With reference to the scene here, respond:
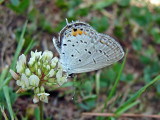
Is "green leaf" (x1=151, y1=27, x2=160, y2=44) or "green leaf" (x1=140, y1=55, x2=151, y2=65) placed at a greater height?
"green leaf" (x1=151, y1=27, x2=160, y2=44)

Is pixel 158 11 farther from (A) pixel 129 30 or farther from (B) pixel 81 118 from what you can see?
(B) pixel 81 118

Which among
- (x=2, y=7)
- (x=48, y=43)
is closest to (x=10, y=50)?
(x=48, y=43)

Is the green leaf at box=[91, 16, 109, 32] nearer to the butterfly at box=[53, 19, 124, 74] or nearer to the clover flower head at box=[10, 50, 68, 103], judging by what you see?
the butterfly at box=[53, 19, 124, 74]

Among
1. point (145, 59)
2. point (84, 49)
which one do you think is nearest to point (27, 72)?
point (84, 49)

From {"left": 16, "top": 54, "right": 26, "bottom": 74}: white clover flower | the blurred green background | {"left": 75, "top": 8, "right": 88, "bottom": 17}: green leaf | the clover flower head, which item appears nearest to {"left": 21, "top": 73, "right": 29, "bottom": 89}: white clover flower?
the clover flower head

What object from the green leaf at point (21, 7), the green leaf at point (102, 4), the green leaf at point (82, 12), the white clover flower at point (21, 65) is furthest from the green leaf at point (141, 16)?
the white clover flower at point (21, 65)

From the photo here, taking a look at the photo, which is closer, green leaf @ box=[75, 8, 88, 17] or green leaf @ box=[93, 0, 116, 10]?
green leaf @ box=[75, 8, 88, 17]

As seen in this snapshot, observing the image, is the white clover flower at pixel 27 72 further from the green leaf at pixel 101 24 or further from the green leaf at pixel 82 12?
the green leaf at pixel 82 12
